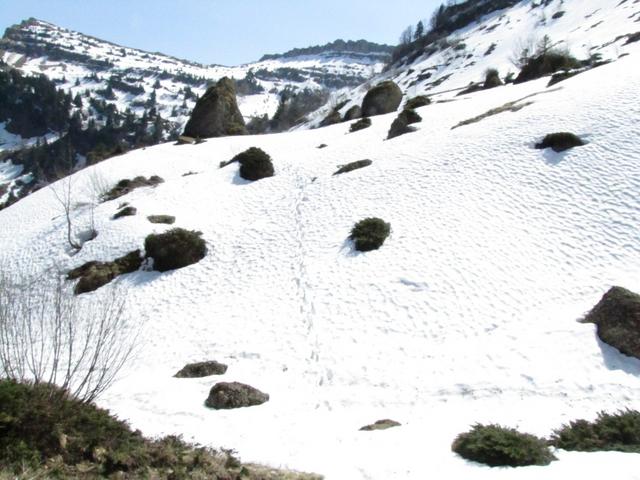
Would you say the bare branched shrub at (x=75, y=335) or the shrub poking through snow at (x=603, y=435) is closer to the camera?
the shrub poking through snow at (x=603, y=435)

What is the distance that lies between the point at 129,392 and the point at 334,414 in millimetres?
6163

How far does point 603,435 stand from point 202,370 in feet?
34.4

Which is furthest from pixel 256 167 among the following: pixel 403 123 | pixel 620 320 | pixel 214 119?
pixel 214 119

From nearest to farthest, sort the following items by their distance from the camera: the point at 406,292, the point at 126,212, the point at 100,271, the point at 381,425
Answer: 1. the point at 381,425
2. the point at 406,292
3. the point at 100,271
4. the point at 126,212

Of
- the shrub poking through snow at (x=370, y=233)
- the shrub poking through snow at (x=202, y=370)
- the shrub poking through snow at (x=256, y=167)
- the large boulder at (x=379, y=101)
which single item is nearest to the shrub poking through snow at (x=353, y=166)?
the shrub poking through snow at (x=256, y=167)

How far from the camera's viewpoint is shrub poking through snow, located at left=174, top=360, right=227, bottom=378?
13477 millimetres

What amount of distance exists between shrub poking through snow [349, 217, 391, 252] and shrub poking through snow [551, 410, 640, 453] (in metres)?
11.1

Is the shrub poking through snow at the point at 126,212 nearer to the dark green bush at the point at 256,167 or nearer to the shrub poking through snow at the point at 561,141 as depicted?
the dark green bush at the point at 256,167

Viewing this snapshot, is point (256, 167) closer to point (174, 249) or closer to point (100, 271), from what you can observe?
point (174, 249)

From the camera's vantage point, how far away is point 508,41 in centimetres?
10431

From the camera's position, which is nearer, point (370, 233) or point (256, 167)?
point (370, 233)

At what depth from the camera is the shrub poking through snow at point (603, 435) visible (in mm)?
7238

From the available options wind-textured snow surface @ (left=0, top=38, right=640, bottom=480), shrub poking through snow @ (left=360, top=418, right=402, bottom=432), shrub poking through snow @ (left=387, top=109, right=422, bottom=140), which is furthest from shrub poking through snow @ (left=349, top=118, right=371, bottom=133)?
shrub poking through snow @ (left=360, top=418, right=402, bottom=432)

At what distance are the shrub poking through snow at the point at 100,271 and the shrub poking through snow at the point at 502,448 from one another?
18.7 m
